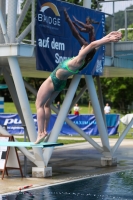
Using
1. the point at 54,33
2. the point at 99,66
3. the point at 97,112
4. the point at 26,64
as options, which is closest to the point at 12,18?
the point at 54,33

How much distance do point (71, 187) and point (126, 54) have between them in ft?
20.1

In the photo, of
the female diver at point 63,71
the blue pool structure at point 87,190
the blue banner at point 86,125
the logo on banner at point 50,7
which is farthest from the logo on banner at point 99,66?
the blue banner at point 86,125

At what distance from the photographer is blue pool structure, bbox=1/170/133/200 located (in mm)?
12875

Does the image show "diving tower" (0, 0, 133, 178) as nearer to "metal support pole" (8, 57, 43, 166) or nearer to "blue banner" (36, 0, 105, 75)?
"metal support pole" (8, 57, 43, 166)

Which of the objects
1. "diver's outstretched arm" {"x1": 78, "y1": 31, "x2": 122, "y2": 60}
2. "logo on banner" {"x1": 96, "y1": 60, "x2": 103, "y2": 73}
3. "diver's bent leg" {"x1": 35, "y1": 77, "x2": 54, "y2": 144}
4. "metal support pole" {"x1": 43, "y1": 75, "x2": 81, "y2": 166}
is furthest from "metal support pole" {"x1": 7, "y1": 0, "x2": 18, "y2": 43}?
"diver's outstretched arm" {"x1": 78, "y1": 31, "x2": 122, "y2": 60}

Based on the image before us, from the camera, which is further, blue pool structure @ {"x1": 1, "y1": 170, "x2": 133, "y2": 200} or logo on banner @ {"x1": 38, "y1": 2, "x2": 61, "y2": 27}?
logo on banner @ {"x1": 38, "y1": 2, "x2": 61, "y2": 27}

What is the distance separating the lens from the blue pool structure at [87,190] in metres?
12.9

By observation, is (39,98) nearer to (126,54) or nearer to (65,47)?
(65,47)

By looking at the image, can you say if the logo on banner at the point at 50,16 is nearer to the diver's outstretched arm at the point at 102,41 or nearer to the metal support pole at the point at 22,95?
the metal support pole at the point at 22,95

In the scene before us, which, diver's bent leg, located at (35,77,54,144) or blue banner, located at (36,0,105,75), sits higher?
blue banner, located at (36,0,105,75)

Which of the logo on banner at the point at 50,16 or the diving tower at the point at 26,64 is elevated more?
the logo on banner at the point at 50,16

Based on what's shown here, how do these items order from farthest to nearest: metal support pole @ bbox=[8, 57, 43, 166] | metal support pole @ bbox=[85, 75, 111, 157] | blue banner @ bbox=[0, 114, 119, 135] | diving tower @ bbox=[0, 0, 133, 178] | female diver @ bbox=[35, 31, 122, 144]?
blue banner @ bbox=[0, 114, 119, 135] < metal support pole @ bbox=[85, 75, 111, 157] < metal support pole @ bbox=[8, 57, 43, 166] < diving tower @ bbox=[0, 0, 133, 178] < female diver @ bbox=[35, 31, 122, 144]

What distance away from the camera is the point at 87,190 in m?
14.0

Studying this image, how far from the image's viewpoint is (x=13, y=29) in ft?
50.0
